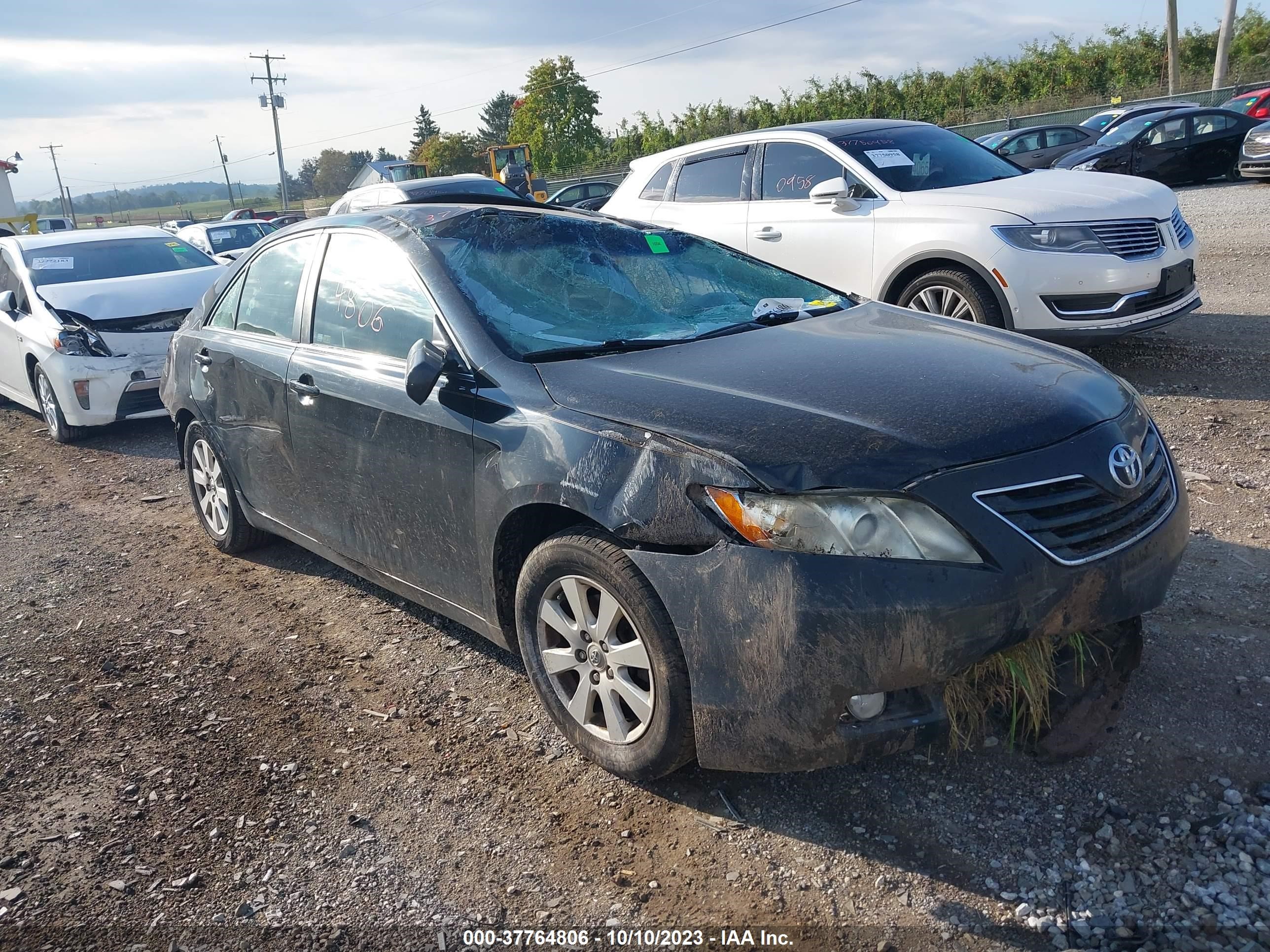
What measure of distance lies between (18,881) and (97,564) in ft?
9.58

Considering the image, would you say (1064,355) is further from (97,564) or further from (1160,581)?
(97,564)

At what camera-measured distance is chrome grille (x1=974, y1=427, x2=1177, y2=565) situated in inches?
97.4

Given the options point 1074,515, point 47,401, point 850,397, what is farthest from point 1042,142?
point 1074,515

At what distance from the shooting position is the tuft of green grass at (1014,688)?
8.38ft

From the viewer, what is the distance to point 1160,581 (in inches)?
108

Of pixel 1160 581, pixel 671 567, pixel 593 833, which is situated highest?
pixel 671 567

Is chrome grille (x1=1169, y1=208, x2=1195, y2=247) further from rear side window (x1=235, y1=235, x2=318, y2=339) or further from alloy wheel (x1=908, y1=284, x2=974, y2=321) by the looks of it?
rear side window (x1=235, y1=235, x2=318, y2=339)

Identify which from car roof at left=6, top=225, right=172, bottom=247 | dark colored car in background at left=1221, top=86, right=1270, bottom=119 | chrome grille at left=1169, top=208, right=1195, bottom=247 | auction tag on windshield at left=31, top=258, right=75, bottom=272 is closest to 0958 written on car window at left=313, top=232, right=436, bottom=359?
chrome grille at left=1169, top=208, right=1195, bottom=247

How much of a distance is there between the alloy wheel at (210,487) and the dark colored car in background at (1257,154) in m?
17.4

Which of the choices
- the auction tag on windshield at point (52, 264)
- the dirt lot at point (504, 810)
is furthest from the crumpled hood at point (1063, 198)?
the auction tag on windshield at point (52, 264)

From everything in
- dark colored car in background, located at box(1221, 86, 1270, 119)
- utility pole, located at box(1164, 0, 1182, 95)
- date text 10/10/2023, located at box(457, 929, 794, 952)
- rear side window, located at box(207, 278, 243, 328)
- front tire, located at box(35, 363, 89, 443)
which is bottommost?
date text 10/10/2023, located at box(457, 929, 794, 952)

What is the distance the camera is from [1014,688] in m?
2.70

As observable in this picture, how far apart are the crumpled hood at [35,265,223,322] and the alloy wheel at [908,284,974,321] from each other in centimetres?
570

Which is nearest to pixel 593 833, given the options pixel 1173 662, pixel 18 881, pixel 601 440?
pixel 601 440
